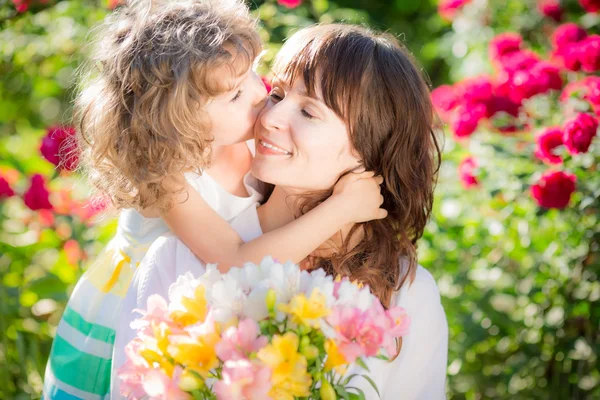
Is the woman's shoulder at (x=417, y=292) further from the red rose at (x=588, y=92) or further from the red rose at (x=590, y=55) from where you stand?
the red rose at (x=590, y=55)

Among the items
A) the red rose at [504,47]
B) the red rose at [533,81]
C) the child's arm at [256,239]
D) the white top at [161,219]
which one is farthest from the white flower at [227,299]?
the red rose at [504,47]

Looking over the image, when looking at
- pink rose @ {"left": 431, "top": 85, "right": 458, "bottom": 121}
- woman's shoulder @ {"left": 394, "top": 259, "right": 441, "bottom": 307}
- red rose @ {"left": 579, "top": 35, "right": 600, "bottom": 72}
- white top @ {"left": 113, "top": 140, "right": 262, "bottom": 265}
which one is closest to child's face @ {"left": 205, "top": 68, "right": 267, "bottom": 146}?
white top @ {"left": 113, "top": 140, "right": 262, "bottom": 265}

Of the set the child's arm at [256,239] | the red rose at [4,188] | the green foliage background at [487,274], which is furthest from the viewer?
the red rose at [4,188]

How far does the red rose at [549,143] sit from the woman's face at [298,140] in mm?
804

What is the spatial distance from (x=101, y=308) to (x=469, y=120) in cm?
147

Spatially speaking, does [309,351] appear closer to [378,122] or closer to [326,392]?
[326,392]

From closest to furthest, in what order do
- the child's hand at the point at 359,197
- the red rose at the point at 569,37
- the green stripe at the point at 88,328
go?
1. the child's hand at the point at 359,197
2. the green stripe at the point at 88,328
3. the red rose at the point at 569,37

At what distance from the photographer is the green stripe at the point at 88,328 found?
1921 millimetres

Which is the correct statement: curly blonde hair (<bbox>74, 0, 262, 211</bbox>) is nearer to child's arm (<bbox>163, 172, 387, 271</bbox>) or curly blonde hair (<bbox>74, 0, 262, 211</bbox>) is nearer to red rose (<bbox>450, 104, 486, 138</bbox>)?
child's arm (<bbox>163, 172, 387, 271</bbox>)

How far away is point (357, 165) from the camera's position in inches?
73.8

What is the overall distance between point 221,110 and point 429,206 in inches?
26.2

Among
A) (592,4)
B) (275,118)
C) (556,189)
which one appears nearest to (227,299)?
(275,118)

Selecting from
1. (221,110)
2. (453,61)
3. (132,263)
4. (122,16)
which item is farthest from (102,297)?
(453,61)

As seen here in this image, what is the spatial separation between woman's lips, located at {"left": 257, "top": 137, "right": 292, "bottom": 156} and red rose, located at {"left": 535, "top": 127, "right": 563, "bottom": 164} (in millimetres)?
953
